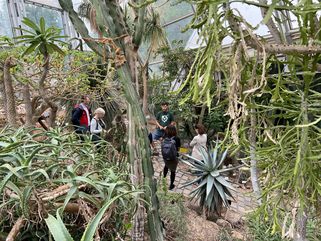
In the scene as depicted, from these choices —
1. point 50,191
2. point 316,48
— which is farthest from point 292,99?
point 50,191

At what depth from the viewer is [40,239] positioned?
71cm

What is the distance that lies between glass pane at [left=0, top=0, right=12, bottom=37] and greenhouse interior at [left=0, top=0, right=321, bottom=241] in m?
3.76

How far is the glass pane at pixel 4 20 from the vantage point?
772 cm

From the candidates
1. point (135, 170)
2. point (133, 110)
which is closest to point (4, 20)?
point (133, 110)

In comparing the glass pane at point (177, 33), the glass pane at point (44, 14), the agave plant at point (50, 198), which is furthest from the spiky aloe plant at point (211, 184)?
the glass pane at point (44, 14)

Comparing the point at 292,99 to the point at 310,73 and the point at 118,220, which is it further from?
the point at 118,220

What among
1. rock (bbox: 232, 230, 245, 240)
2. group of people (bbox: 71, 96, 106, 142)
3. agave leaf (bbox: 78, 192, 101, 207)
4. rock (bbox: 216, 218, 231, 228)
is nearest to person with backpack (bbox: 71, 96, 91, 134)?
group of people (bbox: 71, 96, 106, 142)

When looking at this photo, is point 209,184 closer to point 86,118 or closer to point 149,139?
point 149,139

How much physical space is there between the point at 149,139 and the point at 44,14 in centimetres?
764

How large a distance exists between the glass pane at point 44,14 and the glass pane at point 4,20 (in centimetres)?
54

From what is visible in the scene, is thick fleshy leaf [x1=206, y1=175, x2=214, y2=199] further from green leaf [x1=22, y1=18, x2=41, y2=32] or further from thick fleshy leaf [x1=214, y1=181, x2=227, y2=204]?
green leaf [x1=22, y1=18, x2=41, y2=32]

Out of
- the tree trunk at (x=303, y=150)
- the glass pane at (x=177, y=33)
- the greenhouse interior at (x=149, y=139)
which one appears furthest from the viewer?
the glass pane at (x=177, y=33)

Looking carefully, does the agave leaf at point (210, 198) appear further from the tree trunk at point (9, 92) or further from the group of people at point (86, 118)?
the tree trunk at point (9, 92)

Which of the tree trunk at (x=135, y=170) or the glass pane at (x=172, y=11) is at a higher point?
the glass pane at (x=172, y=11)
